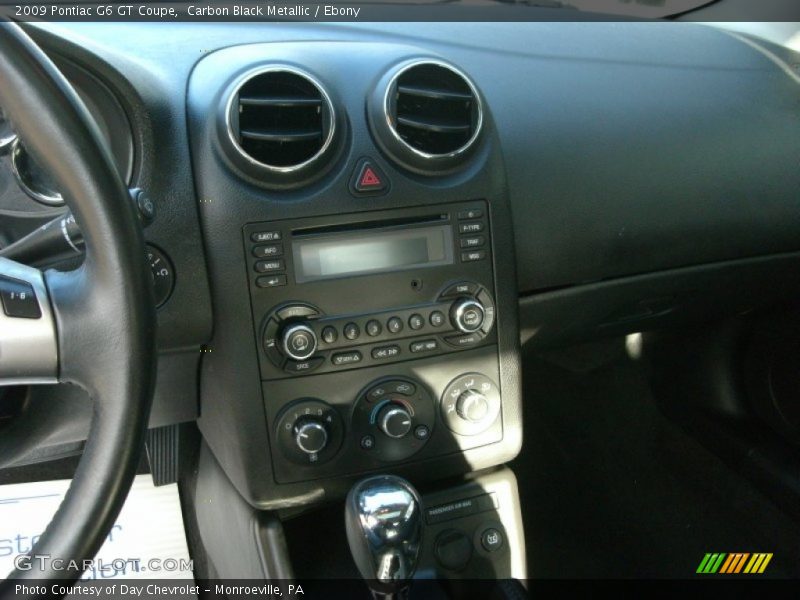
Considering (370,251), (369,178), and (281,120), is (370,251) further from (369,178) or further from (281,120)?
(281,120)

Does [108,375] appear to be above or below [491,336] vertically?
above

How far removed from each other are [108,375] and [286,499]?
485 millimetres

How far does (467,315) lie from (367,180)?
9.2 inches

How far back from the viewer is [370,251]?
1167mm

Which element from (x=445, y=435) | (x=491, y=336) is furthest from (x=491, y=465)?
(x=491, y=336)

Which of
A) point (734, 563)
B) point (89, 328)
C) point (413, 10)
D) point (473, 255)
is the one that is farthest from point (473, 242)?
point (734, 563)

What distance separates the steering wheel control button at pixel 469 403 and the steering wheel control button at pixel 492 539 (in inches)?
6.2

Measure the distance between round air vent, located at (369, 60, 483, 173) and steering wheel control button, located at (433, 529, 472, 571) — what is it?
1.77ft

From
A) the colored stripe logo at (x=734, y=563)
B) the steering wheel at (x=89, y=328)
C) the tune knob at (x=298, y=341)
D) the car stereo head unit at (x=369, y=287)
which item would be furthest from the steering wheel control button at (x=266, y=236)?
the colored stripe logo at (x=734, y=563)

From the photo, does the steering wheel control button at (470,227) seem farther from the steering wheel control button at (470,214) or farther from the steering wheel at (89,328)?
the steering wheel at (89,328)

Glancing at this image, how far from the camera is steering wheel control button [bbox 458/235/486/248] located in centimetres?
121

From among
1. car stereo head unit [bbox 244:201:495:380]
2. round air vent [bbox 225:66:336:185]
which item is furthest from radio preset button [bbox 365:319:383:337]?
round air vent [bbox 225:66:336:185]

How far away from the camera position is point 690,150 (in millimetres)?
1466

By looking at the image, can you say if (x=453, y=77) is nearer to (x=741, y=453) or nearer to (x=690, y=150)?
(x=690, y=150)
